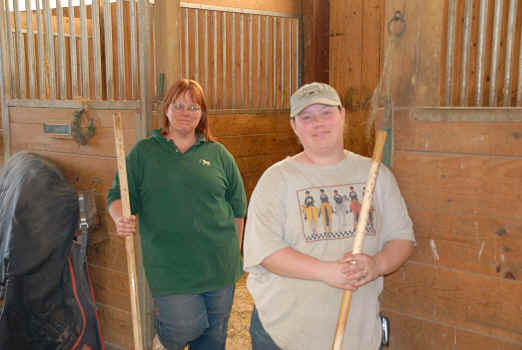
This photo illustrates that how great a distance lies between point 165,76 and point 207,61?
103cm

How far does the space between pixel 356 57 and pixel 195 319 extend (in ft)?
7.91

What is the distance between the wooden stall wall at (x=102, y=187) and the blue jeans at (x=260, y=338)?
123cm

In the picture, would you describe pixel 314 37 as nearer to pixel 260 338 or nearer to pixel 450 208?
pixel 450 208

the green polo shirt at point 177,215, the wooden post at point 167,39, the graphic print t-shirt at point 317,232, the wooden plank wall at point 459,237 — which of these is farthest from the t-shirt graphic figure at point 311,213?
the wooden post at point 167,39

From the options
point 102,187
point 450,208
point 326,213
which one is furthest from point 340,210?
point 102,187

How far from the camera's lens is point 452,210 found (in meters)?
1.62

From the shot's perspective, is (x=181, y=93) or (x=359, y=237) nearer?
(x=359, y=237)

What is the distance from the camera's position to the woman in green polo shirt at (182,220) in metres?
2.11

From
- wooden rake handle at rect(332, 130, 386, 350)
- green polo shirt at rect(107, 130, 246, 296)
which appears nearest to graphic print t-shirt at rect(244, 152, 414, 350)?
wooden rake handle at rect(332, 130, 386, 350)

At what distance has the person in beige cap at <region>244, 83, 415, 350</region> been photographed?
145 centimetres

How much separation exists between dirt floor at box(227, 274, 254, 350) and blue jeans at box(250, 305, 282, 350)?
53.1 inches

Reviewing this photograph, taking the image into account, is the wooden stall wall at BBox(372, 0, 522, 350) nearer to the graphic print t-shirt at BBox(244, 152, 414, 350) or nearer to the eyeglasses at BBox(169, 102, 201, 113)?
the graphic print t-shirt at BBox(244, 152, 414, 350)

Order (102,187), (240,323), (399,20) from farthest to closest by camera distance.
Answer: (240,323)
(102,187)
(399,20)

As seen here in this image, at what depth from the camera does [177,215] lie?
2.10 m
